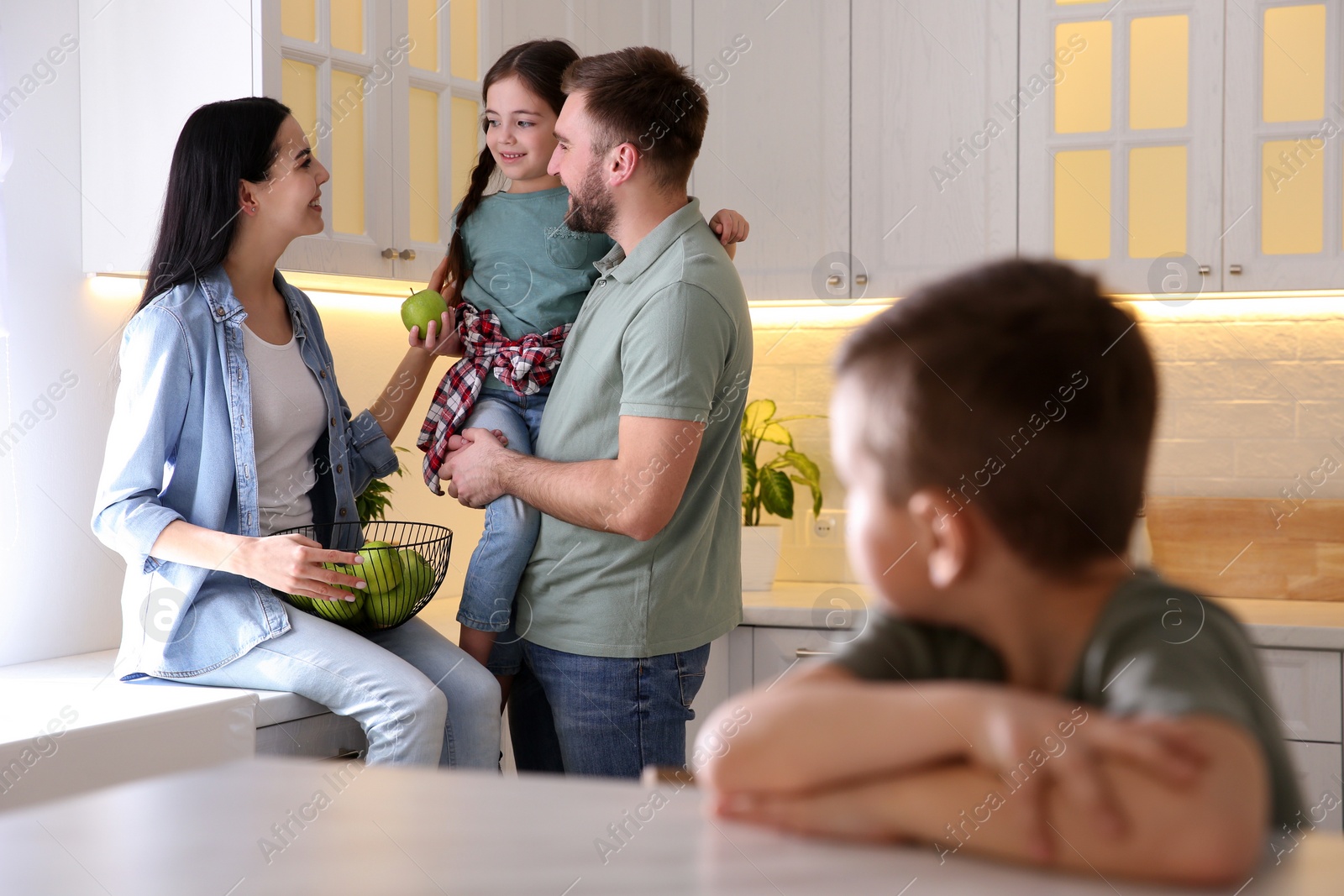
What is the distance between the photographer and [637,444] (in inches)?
44.7

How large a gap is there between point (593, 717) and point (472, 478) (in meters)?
0.29

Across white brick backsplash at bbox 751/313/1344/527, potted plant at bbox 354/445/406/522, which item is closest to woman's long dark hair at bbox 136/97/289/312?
potted plant at bbox 354/445/406/522

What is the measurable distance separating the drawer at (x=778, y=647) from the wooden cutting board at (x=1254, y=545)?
681 mm

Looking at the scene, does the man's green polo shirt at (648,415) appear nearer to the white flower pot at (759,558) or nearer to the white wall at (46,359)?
the white wall at (46,359)

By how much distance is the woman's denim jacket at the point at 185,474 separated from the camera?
1253 millimetres

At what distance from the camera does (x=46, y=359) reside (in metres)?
1.61

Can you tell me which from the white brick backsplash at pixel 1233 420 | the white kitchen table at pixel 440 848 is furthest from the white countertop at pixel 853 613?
the white kitchen table at pixel 440 848

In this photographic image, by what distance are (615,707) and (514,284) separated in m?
0.55

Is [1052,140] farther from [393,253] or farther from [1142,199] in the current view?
[393,253]

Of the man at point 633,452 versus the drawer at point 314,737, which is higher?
the man at point 633,452

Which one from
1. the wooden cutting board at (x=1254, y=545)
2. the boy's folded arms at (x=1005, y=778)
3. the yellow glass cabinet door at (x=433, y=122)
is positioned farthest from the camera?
the wooden cutting board at (x=1254, y=545)

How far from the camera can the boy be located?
175 mm

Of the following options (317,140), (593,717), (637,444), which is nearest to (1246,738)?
(637,444)

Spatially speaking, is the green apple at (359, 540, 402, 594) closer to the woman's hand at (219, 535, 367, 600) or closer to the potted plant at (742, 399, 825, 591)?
the woman's hand at (219, 535, 367, 600)
